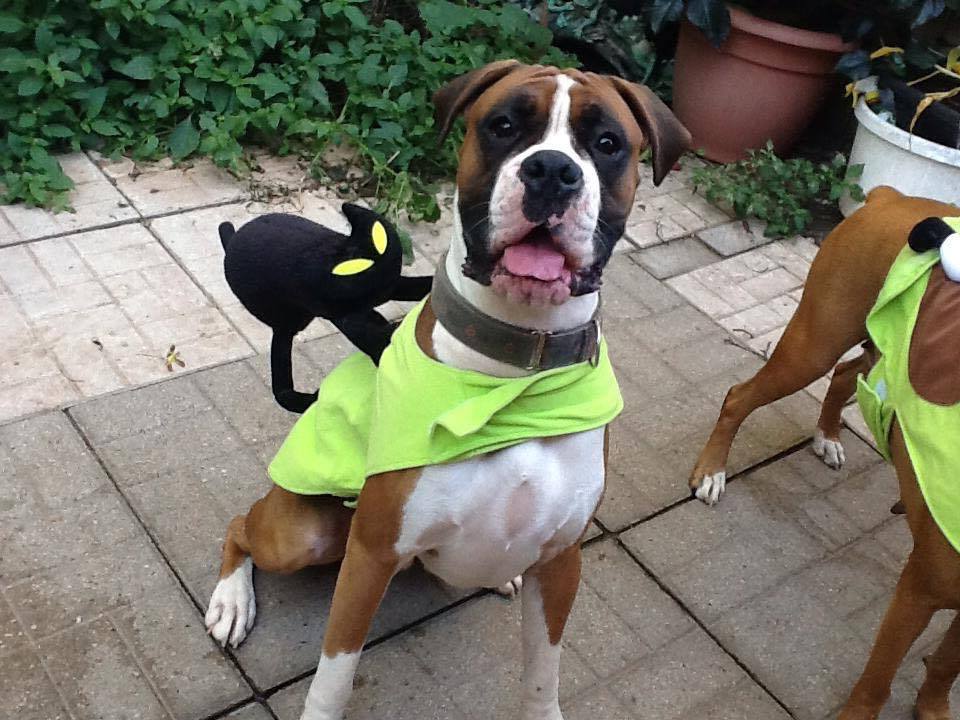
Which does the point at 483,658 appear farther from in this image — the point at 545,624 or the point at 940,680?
the point at 940,680

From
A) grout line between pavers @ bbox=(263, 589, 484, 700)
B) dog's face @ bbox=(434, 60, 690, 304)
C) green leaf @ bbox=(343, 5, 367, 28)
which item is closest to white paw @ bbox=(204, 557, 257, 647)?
grout line between pavers @ bbox=(263, 589, 484, 700)

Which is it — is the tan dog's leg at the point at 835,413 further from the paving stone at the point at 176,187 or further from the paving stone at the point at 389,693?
the paving stone at the point at 176,187

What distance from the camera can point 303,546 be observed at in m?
2.51

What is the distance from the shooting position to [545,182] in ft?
5.91

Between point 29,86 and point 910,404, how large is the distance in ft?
12.3

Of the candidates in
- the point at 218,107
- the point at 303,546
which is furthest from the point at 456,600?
the point at 218,107

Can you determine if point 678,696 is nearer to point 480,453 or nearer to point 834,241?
point 480,453

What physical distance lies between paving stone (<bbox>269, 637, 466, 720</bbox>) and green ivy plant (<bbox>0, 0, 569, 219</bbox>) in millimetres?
2323

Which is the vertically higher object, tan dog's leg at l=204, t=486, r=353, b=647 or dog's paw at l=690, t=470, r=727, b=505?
tan dog's leg at l=204, t=486, r=353, b=647

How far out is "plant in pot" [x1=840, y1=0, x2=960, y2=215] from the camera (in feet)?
16.1

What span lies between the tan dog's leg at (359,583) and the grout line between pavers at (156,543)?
277 millimetres

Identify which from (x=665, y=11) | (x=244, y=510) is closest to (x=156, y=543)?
(x=244, y=510)

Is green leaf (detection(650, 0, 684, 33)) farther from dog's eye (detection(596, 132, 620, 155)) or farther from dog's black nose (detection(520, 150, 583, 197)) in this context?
dog's black nose (detection(520, 150, 583, 197))

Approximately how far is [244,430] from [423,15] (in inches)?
110
